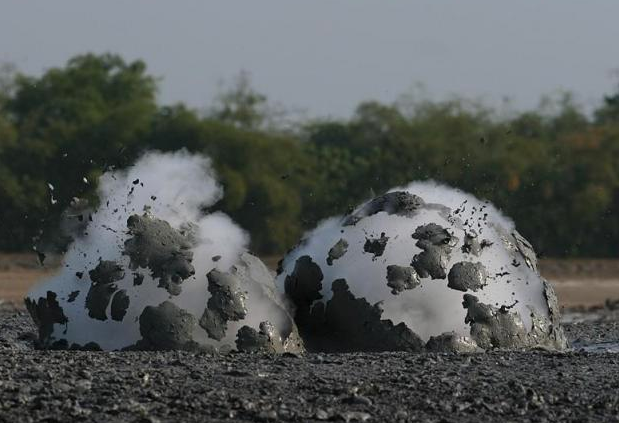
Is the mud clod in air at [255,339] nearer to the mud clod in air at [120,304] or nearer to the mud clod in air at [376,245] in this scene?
the mud clod in air at [120,304]

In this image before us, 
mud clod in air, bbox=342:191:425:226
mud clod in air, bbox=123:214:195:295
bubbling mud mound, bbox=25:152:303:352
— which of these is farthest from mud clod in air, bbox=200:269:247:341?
mud clod in air, bbox=342:191:425:226

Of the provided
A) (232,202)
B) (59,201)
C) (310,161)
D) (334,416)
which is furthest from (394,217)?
(310,161)

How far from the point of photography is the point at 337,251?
16.0 m

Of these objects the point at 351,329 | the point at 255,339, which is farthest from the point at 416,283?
the point at 255,339

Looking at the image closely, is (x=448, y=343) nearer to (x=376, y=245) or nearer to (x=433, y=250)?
(x=433, y=250)

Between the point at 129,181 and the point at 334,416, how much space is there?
5.19m

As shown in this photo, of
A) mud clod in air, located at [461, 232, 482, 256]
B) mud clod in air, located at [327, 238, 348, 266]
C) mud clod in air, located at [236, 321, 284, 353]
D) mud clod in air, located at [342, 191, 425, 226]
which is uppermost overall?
mud clod in air, located at [342, 191, 425, 226]

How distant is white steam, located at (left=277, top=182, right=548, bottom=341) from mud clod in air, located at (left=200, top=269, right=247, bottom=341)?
1.26m

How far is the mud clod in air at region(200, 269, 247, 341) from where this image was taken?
14.9 metres

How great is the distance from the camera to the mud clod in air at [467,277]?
15.8 metres

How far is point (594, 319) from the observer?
25609 mm

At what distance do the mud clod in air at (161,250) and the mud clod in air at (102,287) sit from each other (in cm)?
19

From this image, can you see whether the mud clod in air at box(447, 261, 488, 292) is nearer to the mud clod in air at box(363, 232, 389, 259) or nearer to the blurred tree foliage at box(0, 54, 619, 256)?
the mud clod in air at box(363, 232, 389, 259)

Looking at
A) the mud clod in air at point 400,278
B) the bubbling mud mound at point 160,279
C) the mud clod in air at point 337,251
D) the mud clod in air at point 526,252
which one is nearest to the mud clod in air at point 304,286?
the mud clod in air at point 337,251
